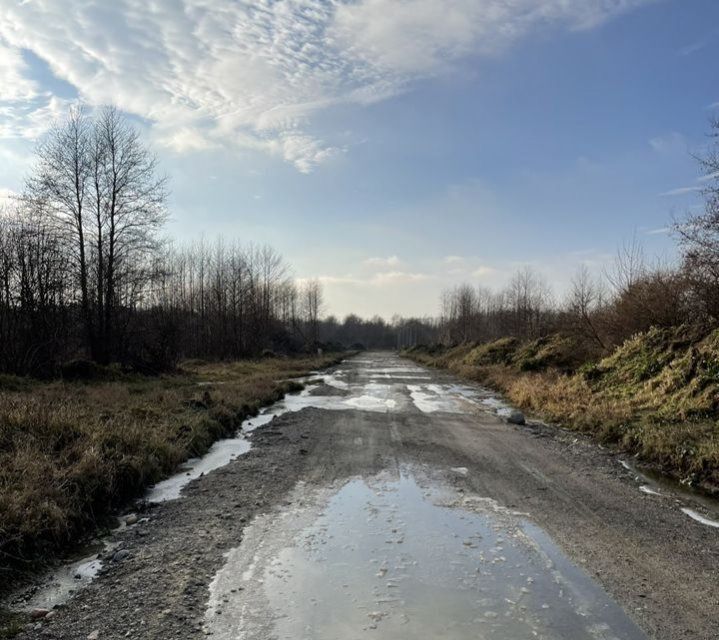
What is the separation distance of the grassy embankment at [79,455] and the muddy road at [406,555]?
545mm

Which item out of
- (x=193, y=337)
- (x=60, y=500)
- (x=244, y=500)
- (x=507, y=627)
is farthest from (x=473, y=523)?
(x=193, y=337)

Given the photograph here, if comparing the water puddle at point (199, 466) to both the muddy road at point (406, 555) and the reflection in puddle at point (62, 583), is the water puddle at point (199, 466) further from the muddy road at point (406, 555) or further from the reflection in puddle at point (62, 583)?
the reflection in puddle at point (62, 583)

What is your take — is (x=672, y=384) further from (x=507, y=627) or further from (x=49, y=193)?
(x=49, y=193)

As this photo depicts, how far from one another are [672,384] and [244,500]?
1116 cm

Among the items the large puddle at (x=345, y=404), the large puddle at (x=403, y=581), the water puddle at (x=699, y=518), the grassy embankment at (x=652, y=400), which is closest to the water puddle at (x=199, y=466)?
the large puddle at (x=345, y=404)

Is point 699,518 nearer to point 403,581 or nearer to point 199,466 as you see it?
point 403,581

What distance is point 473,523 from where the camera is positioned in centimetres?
631

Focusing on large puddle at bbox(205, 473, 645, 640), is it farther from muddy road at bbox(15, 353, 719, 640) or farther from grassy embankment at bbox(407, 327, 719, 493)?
grassy embankment at bbox(407, 327, 719, 493)

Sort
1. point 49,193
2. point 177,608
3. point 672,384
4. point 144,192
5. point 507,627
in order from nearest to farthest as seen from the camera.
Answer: point 507,627 → point 177,608 → point 672,384 → point 49,193 → point 144,192

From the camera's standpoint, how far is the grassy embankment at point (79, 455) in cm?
554

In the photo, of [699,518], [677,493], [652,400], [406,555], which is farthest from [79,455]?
[652,400]

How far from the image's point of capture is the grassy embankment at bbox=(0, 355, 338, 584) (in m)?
5.54

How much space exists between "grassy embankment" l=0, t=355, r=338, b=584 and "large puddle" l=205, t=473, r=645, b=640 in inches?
81.8

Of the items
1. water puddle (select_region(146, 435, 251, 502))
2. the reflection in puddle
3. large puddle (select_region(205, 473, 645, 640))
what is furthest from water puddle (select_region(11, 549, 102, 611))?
water puddle (select_region(146, 435, 251, 502))
